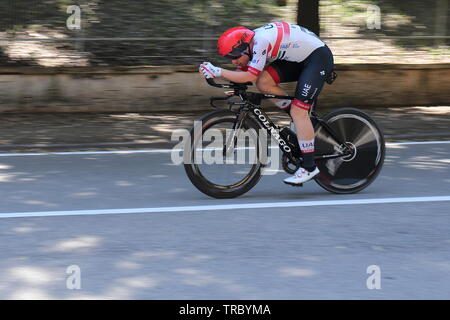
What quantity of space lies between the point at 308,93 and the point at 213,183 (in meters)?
1.17

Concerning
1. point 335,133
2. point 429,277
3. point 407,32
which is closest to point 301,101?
point 335,133

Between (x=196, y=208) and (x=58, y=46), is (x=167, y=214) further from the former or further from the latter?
(x=58, y=46)

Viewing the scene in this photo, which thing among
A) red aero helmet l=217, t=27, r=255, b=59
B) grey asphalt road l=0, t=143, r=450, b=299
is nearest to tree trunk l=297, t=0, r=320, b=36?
grey asphalt road l=0, t=143, r=450, b=299

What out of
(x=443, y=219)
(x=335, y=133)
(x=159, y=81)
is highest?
(x=159, y=81)

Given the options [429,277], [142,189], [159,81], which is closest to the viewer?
[429,277]

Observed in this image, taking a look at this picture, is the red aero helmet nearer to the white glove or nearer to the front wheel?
the white glove

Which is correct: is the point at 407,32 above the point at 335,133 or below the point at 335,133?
above

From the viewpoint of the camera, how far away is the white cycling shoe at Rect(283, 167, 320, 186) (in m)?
7.84

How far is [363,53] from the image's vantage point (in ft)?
49.3

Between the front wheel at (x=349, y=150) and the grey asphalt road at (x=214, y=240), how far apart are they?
0.17m

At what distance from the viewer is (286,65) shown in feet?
25.7

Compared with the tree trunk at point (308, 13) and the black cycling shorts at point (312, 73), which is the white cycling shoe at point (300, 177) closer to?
the black cycling shorts at point (312, 73)

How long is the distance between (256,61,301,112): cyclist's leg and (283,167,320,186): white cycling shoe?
59 cm
